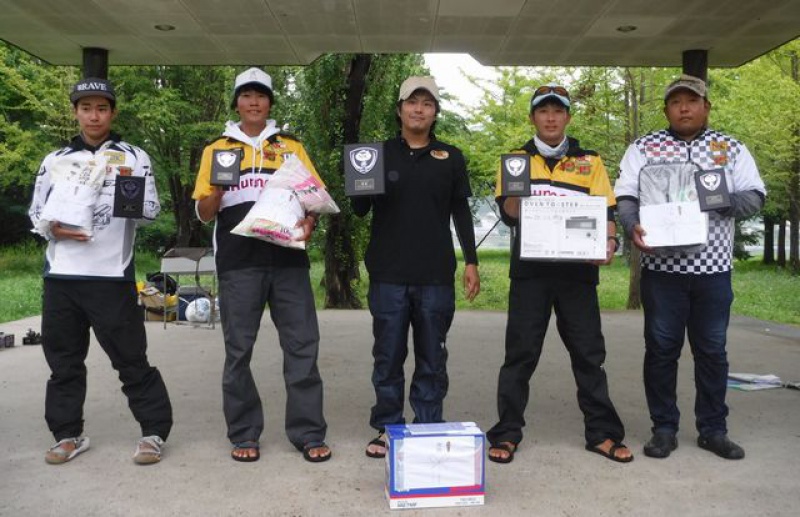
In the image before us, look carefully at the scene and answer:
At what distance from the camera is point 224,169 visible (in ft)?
12.2

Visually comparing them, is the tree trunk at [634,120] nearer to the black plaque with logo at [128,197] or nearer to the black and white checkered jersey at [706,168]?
the black and white checkered jersey at [706,168]

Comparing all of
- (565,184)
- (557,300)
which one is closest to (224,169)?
(565,184)

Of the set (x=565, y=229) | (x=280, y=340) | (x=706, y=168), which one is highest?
(x=706, y=168)

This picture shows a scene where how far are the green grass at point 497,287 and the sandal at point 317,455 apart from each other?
17.1ft

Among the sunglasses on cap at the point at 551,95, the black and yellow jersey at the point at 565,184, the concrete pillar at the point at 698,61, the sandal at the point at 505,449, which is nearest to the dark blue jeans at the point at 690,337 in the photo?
the black and yellow jersey at the point at 565,184

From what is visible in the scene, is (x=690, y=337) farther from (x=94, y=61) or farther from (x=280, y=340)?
(x=94, y=61)

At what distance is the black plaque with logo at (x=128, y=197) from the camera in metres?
3.85

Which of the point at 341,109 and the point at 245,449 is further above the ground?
the point at 341,109

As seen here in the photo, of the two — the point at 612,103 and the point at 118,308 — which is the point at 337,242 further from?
the point at 118,308

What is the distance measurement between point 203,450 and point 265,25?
14.6 ft

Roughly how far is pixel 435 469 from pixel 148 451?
1608 mm

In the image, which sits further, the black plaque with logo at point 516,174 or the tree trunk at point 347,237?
the tree trunk at point 347,237

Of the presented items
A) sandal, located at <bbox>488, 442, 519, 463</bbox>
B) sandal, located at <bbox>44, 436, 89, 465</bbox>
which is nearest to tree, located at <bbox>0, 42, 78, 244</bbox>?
sandal, located at <bbox>44, 436, 89, 465</bbox>

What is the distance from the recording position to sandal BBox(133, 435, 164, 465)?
13.0 ft
